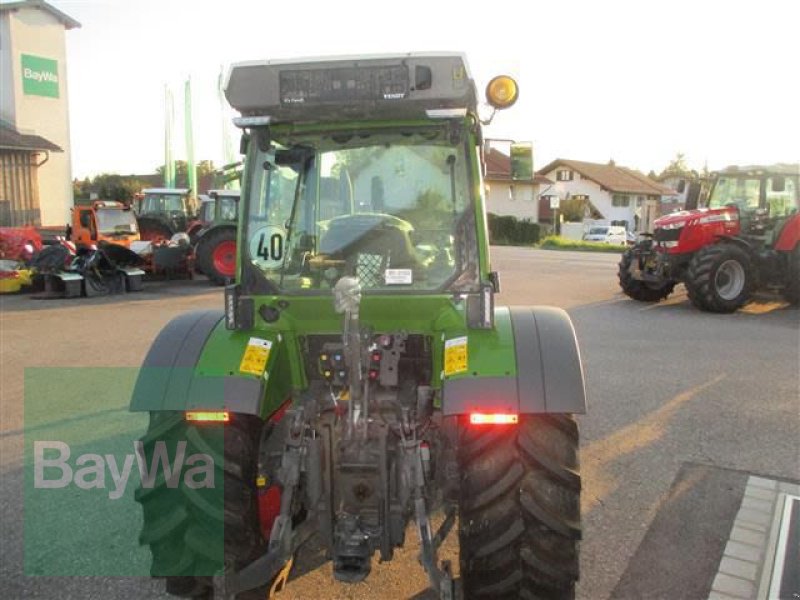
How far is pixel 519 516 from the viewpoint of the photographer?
281cm

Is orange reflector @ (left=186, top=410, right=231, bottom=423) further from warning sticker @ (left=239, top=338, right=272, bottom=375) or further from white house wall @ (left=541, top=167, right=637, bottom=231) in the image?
white house wall @ (left=541, top=167, right=637, bottom=231)

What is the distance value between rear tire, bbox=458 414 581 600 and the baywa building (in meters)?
28.6

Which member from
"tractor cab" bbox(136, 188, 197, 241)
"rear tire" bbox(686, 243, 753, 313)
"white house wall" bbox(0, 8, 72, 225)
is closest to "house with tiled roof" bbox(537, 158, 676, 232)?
"white house wall" bbox(0, 8, 72, 225)

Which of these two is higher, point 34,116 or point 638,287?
point 34,116

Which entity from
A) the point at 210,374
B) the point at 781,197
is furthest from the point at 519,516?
the point at 781,197

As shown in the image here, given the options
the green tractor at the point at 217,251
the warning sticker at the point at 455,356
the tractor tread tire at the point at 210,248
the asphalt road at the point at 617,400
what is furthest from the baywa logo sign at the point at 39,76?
the warning sticker at the point at 455,356

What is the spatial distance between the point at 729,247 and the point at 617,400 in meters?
6.46

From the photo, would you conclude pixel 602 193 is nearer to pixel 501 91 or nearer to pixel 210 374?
pixel 501 91

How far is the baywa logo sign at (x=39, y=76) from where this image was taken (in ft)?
92.7

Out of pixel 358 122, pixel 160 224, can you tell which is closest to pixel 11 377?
pixel 358 122

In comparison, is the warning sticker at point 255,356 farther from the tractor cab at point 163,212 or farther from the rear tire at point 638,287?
the tractor cab at point 163,212

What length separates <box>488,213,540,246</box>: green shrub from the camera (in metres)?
40.8

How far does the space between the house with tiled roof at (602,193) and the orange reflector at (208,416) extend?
50167 mm

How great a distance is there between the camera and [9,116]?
28.0 meters
